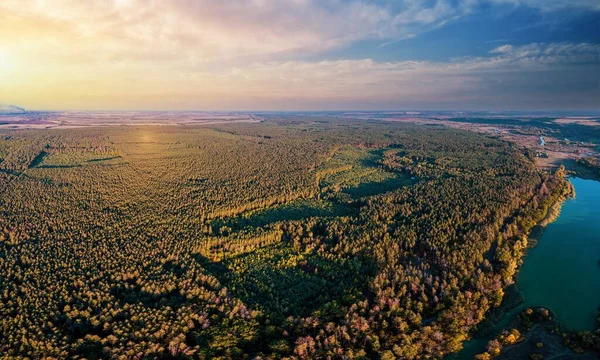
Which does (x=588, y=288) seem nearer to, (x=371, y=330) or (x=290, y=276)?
(x=371, y=330)

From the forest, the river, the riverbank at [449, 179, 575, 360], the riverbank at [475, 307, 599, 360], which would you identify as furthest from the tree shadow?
the riverbank at [475, 307, 599, 360]

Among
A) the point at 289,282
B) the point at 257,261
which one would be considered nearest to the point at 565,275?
the point at 289,282

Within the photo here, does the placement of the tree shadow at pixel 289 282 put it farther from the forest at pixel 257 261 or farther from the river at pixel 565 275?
the river at pixel 565 275

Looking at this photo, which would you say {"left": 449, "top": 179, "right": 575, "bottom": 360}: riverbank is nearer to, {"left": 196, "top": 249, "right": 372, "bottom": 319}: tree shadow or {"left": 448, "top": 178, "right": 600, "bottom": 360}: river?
{"left": 448, "top": 178, "right": 600, "bottom": 360}: river

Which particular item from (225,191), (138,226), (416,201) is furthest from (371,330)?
(225,191)

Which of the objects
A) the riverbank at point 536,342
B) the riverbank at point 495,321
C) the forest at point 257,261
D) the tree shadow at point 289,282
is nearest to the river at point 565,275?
the riverbank at point 495,321
